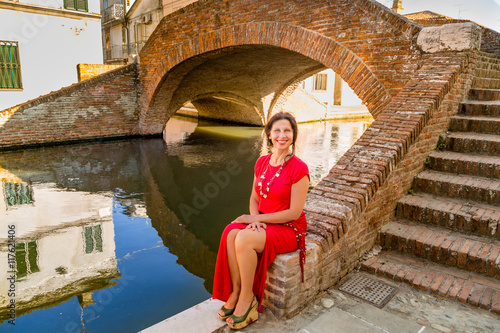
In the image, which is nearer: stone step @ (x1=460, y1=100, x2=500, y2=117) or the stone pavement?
the stone pavement

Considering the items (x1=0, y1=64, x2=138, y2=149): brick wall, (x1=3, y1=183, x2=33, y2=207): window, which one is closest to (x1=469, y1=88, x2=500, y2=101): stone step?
(x1=3, y1=183, x2=33, y2=207): window

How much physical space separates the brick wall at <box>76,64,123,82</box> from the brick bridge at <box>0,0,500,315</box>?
0.76m

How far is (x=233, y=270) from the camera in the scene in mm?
2346

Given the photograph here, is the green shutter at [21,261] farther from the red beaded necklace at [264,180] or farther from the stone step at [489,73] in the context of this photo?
the stone step at [489,73]

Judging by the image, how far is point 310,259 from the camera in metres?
2.46

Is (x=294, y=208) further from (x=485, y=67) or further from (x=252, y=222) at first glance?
(x=485, y=67)

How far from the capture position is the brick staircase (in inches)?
106

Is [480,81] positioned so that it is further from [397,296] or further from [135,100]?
[135,100]

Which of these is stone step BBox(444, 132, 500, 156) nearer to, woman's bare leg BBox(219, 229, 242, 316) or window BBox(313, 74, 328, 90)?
woman's bare leg BBox(219, 229, 242, 316)

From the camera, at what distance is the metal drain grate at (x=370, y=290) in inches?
101

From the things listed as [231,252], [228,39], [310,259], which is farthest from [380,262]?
[228,39]

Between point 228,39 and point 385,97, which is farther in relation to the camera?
point 228,39

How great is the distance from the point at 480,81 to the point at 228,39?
5.60 m

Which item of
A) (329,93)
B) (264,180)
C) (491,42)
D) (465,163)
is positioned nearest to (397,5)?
(329,93)
